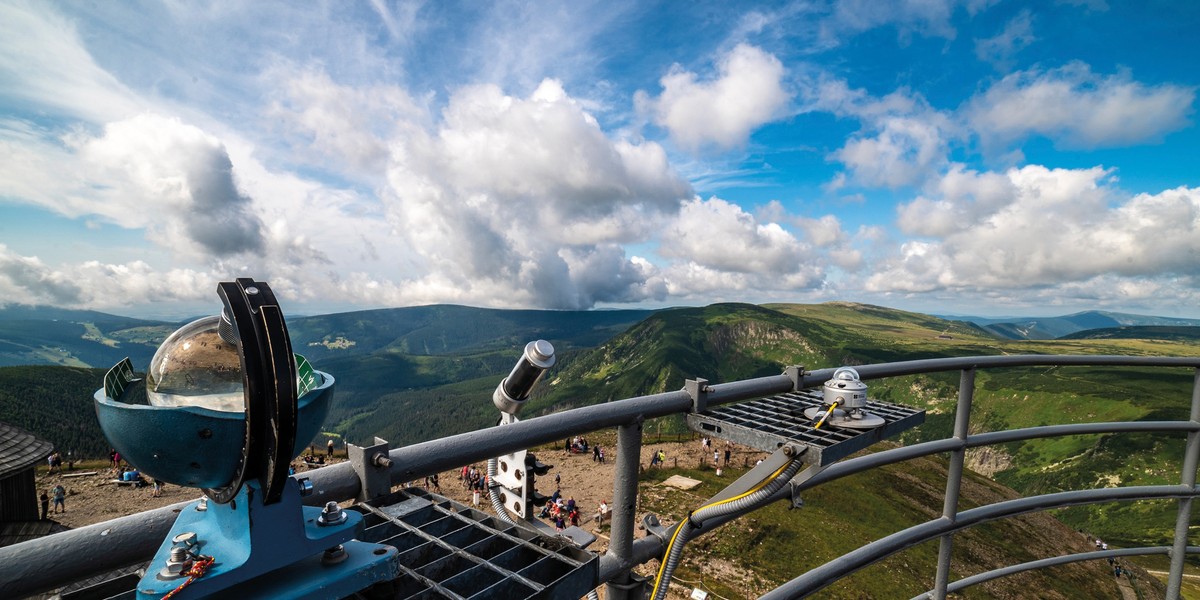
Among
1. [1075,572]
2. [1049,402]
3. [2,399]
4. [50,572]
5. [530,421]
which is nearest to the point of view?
[50,572]

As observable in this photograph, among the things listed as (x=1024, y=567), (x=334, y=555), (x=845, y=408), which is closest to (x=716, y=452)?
(x=1024, y=567)

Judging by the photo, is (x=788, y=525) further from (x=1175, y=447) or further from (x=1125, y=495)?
(x=1175, y=447)

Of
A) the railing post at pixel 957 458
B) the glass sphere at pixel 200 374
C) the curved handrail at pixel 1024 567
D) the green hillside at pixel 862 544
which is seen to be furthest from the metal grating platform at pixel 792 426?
the green hillside at pixel 862 544

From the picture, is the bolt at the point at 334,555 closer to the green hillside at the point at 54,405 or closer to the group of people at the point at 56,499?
the group of people at the point at 56,499

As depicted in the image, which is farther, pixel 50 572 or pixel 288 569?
pixel 288 569

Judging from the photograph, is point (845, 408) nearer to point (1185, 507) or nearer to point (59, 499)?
point (1185, 507)

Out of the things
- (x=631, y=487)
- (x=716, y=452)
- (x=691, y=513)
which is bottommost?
(x=716, y=452)

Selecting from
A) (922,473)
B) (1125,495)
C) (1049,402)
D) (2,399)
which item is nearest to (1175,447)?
(1049,402)
